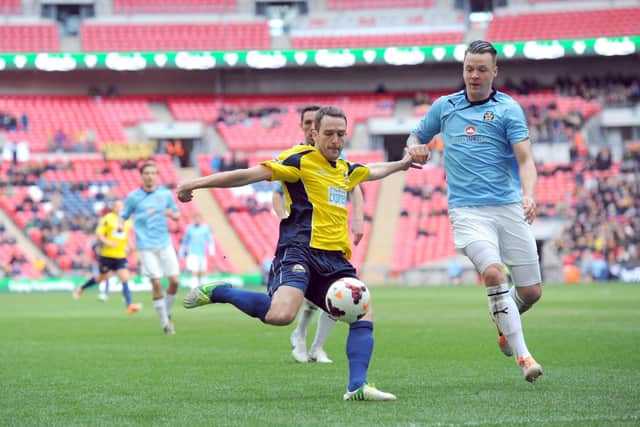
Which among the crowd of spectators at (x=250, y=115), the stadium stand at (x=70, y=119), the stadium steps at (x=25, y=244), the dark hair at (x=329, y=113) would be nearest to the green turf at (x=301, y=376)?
the dark hair at (x=329, y=113)

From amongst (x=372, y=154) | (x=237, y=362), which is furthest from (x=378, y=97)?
(x=237, y=362)

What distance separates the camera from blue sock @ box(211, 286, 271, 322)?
784 centimetres

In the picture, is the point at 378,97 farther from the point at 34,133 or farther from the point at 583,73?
the point at 34,133

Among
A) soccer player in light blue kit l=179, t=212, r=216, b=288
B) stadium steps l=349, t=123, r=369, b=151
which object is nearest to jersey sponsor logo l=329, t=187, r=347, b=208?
soccer player in light blue kit l=179, t=212, r=216, b=288

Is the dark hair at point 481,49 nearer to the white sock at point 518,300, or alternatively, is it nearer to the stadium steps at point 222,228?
the white sock at point 518,300

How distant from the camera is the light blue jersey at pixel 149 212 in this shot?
1568 cm

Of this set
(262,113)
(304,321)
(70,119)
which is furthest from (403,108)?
(304,321)

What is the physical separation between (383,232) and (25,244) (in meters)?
14.1

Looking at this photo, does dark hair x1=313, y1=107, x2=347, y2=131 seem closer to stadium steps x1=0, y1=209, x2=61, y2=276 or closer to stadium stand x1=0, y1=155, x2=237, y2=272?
stadium stand x1=0, y1=155, x2=237, y2=272

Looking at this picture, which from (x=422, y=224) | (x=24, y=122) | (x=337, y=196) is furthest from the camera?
(x=24, y=122)

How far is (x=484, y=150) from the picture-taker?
28.2 feet

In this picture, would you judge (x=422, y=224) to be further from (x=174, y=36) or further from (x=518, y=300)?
(x=518, y=300)

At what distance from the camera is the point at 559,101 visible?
50719 millimetres

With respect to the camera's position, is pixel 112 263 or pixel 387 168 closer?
pixel 387 168
